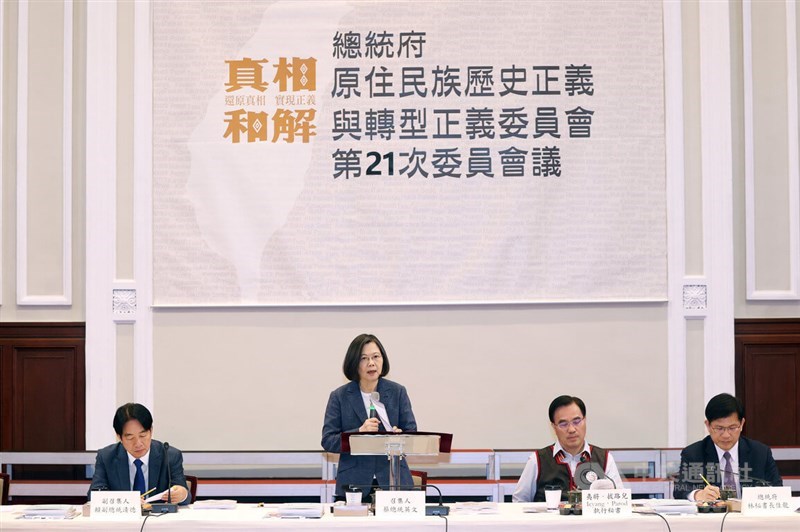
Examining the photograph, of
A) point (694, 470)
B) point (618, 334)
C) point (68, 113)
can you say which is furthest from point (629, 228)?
point (68, 113)

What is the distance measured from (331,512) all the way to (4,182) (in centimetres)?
348

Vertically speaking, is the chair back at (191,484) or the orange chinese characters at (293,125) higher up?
the orange chinese characters at (293,125)

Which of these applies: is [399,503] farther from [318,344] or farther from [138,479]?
[318,344]

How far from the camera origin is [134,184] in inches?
237

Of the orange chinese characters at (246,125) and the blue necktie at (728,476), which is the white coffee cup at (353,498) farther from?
the orange chinese characters at (246,125)

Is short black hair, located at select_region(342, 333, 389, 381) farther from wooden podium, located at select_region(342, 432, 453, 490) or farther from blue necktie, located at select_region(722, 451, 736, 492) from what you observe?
blue necktie, located at select_region(722, 451, 736, 492)

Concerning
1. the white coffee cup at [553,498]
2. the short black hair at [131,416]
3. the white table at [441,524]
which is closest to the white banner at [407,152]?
the short black hair at [131,416]

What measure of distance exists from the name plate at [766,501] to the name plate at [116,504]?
2.28 meters

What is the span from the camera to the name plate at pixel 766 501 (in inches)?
147

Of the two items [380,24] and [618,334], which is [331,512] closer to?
[618,334]

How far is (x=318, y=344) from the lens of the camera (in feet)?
19.9

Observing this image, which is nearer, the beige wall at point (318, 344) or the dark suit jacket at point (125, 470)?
the dark suit jacket at point (125, 470)

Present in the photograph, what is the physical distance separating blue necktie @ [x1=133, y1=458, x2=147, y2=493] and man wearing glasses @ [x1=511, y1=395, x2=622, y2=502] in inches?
62.4

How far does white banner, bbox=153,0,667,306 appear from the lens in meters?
6.04
